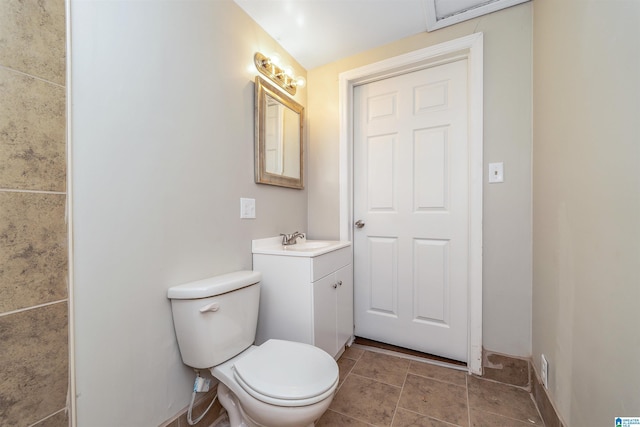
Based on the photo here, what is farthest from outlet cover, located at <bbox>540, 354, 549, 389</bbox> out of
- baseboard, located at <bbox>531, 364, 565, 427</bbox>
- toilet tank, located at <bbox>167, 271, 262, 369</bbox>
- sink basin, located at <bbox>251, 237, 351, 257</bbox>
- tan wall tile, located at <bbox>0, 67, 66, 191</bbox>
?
tan wall tile, located at <bbox>0, 67, 66, 191</bbox>

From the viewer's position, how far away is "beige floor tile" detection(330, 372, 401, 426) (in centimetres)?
126

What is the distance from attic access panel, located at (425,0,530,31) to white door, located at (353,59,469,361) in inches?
9.5

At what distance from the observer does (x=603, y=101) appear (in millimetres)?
775

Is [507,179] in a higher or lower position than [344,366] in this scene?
higher

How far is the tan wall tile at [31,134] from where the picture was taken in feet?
2.23

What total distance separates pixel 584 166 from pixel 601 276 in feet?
1.24

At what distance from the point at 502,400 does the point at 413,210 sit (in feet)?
3.83

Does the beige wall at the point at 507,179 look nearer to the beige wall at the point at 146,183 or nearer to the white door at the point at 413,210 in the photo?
the white door at the point at 413,210

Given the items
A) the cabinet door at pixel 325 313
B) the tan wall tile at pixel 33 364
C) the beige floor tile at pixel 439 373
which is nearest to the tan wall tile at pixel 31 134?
the tan wall tile at pixel 33 364

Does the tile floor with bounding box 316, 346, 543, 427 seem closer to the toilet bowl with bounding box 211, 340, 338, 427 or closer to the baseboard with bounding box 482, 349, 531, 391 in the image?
the baseboard with bounding box 482, 349, 531, 391

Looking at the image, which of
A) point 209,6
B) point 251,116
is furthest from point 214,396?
point 209,6

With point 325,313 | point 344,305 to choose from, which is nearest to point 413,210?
point 344,305

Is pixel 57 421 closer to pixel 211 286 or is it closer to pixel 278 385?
pixel 211 286

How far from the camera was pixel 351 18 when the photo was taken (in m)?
1.57
